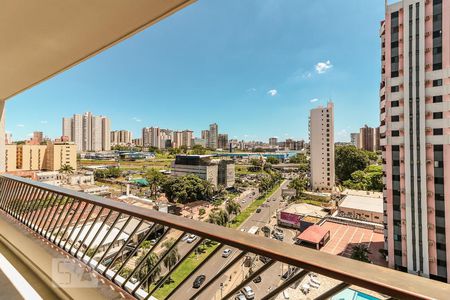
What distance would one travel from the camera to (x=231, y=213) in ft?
37.2

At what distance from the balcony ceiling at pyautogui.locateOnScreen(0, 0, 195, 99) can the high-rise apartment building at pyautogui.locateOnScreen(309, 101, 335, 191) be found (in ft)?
60.0

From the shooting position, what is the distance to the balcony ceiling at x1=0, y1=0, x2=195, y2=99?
3.37ft

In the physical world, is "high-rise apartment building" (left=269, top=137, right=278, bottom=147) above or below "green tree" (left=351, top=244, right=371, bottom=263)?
above

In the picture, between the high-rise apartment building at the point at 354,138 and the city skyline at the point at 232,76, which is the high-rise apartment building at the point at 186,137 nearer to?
the city skyline at the point at 232,76

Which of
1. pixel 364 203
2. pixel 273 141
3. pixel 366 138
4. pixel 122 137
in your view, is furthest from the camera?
pixel 273 141

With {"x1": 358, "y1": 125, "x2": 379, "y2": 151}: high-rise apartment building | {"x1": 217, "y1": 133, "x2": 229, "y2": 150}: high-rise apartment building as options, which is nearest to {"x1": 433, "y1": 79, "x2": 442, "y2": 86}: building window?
{"x1": 358, "y1": 125, "x2": 379, "y2": 151}: high-rise apartment building

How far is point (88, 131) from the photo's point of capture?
70.2 ft

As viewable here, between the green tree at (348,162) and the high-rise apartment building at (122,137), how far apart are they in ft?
82.6

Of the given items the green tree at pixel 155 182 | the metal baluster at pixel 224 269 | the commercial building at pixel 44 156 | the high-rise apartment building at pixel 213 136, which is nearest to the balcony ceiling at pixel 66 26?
the metal baluster at pixel 224 269

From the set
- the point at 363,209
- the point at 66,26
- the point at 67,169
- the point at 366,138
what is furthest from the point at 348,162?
the point at 66,26

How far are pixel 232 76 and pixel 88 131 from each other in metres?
15.5

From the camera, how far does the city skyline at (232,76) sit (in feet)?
15.4

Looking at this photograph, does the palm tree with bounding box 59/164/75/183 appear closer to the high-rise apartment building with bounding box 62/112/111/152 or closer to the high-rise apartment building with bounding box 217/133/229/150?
the high-rise apartment building with bounding box 62/112/111/152

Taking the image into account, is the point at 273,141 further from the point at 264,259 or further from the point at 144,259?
the point at 264,259
